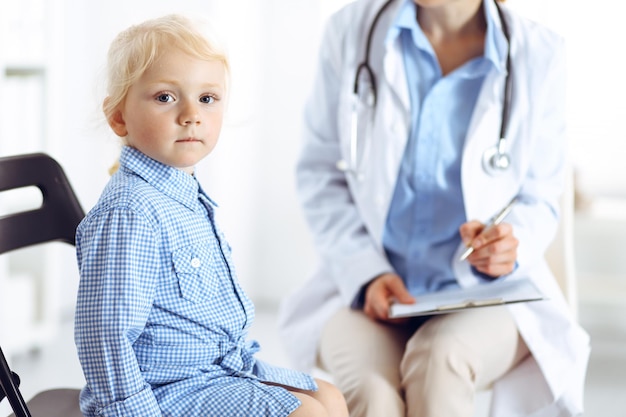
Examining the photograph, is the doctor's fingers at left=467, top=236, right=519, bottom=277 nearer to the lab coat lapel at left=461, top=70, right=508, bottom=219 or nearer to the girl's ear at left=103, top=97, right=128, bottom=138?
the lab coat lapel at left=461, top=70, right=508, bottom=219

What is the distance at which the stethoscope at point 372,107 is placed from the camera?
5.10ft

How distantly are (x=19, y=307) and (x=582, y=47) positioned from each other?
202 centimetres

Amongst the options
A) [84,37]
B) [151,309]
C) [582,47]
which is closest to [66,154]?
[84,37]

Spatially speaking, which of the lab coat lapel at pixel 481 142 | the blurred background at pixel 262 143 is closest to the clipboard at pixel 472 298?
the lab coat lapel at pixel 481 142

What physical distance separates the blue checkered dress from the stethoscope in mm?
480

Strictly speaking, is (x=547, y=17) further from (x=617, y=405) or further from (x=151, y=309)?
(x=151, y=309)

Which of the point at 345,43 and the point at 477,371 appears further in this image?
the point at 345,43

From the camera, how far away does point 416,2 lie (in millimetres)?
1539

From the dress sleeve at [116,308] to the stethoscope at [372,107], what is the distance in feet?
2.09

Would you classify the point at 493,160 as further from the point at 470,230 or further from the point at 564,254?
the point at 564,254

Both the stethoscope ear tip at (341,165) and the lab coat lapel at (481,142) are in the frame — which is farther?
the stethoscope ear tip at (341,165)

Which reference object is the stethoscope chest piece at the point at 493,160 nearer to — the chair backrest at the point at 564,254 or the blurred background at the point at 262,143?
the chair backrest at the point at 564,254

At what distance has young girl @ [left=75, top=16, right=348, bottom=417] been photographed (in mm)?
1010

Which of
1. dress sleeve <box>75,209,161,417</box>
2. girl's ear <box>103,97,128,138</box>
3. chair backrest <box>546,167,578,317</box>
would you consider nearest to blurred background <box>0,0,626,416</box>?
chair backrest <box>546,167,578,317</box>
